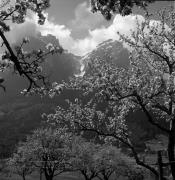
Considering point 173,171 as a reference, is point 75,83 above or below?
above

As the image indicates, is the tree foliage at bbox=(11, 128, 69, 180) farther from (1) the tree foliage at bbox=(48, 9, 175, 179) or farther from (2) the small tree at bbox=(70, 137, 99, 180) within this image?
(1) the tree foliage at bbox=(48, 9, 175, 179)

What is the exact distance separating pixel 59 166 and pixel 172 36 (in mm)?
59830

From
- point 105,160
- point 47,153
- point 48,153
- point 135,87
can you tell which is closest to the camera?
point 135,87

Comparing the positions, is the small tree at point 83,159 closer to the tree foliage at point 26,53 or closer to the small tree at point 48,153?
the small tree at point 48,153

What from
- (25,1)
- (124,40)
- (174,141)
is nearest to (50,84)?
(25,1)

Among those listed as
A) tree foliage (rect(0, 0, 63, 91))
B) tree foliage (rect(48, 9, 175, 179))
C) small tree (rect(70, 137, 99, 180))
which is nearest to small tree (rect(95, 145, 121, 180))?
small tree (rect(70, 137, 99, 180))

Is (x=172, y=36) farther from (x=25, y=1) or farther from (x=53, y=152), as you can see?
(x=53, y=152)

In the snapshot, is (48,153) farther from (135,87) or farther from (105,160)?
(135,87)

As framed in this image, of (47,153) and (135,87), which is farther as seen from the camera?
(47,153)

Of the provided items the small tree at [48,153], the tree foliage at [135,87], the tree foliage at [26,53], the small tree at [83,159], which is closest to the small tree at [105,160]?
the small tree at [83,159]

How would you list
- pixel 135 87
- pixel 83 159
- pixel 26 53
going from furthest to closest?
pixel 83 159
pixel 135 87
pixel 26 53

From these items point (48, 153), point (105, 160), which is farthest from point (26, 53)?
point (105, 160)

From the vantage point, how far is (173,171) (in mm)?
22781

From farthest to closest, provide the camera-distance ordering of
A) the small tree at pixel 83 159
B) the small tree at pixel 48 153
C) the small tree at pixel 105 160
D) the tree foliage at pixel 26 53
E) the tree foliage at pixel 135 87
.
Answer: the small tree at pixel 105 160 → the small tree at pixel 83 159 → the small tree at pixel 48 153 → the tree foliage at pixel 135 87 → the tree foliage at pixel 26 53
